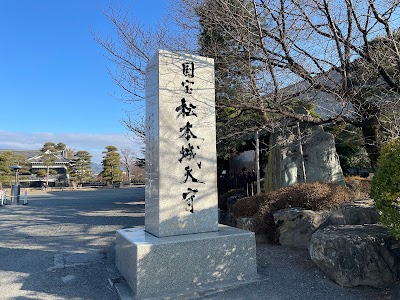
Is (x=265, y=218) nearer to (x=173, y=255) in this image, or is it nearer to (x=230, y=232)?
(x=230, y=232)

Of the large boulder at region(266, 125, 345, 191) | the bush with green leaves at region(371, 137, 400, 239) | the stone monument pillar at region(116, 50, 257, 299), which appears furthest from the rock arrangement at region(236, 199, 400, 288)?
the large boulder at region(266, 125, 345, 191)

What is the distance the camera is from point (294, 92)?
22.1 feet

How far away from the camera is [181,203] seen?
4469 mm

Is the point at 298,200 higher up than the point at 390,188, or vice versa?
the point at 390,188

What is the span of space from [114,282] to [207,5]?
582 cm

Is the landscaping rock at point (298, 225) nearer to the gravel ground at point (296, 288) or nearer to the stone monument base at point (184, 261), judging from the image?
the gravel ground at point (296, 288)

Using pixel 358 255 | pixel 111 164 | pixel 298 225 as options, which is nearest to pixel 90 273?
pixel 298 225

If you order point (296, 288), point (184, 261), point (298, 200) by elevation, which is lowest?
point (296, 288)

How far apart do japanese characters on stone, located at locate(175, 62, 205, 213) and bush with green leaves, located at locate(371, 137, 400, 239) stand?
7.78ft

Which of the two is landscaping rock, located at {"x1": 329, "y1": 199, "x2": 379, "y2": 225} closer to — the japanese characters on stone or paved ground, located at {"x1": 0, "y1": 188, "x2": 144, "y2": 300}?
the japanese characters on stone

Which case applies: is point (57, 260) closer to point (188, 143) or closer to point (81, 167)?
point (188, 143)

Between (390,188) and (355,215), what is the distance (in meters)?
1.78

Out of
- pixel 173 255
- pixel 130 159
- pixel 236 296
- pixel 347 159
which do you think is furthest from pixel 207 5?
pixel 130 159

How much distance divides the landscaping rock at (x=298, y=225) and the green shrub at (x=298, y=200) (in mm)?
261
